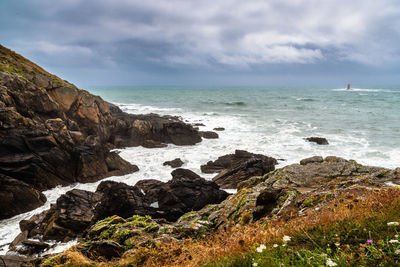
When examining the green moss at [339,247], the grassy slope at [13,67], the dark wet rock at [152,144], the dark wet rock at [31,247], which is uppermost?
the grassy slope at [13,67]

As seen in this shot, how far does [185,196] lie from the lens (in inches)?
474

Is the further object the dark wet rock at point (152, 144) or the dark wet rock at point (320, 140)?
the dark wet rock at point (320, 140)

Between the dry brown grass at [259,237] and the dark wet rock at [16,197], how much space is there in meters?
11.5

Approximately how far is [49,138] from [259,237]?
18.3m

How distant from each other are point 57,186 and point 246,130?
1056 inches

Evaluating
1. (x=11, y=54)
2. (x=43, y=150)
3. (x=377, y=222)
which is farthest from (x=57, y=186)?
(x=11, y=54)

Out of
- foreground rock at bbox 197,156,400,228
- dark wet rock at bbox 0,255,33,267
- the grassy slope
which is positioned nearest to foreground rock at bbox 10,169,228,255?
dark wet rock at bbox 0,255,33,267

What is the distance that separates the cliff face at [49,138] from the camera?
14.5 metres

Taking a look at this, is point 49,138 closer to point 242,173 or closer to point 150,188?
point 150,188

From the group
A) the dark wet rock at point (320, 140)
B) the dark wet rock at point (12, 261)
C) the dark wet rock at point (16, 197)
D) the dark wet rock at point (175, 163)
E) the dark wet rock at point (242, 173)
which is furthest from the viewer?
the dark wet rock at point (320, 140)

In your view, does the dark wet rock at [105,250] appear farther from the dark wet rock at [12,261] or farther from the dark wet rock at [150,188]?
the dark wet rock at [150,188]

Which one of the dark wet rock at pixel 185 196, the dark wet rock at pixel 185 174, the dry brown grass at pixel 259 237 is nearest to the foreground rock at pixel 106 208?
the dark wet rock at pixel 185 196

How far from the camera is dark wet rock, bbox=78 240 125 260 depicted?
16.9 ft

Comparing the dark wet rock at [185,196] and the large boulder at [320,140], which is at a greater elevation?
the large boulder at [320,140]
